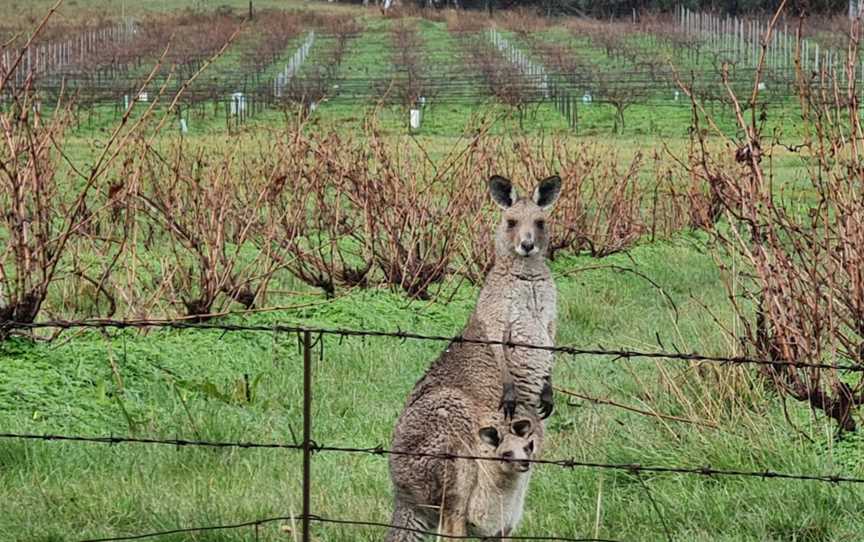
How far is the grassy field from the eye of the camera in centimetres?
527

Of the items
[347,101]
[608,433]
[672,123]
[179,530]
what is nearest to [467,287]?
[608,433]

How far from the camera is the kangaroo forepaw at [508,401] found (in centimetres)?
504

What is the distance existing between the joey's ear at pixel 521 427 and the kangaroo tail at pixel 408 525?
18.3 inches

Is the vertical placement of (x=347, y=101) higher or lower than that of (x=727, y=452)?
lower

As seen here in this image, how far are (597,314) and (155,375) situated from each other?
3.64m

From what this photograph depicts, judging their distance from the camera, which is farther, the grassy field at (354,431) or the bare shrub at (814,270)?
the bare shrub at (814,270)

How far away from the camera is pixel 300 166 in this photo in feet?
30.2

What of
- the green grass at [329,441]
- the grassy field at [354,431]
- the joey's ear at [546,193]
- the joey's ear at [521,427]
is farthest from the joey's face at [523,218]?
the joey's ear at [521,427]

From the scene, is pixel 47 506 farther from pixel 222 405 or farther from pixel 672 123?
pixel 672 123

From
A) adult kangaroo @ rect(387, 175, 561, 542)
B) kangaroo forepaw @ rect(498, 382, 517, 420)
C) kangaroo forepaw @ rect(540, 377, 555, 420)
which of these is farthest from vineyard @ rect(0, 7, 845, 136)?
kangaroo forepaw @ rect(498, 382, 517, 420)

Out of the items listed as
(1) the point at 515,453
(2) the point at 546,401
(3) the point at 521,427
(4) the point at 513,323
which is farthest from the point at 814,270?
(1) the point at 515,453

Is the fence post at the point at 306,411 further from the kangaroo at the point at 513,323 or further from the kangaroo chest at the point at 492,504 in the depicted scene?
the kangaroo at the point at 513,323

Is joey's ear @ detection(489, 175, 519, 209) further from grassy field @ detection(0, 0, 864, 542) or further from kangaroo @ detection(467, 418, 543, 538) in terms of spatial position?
kangaroo @ detection(467, 418, 543, 538)

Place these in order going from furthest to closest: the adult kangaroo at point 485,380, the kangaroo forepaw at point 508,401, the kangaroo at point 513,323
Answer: the kangaroo at point 513,323
the kangaroo forepaw at point 508,401
the adult kangaroo at point 485,380
